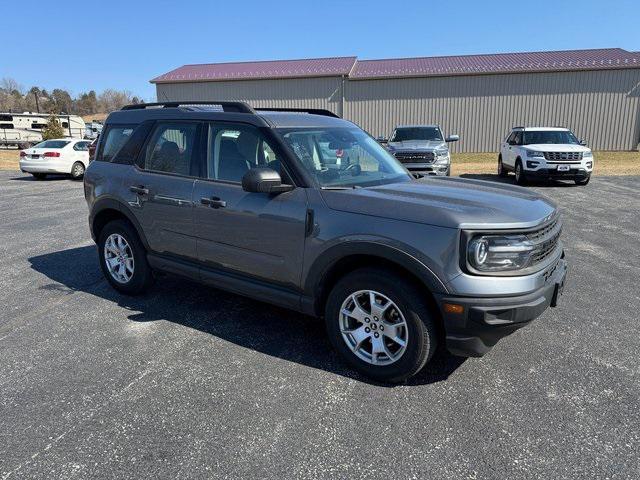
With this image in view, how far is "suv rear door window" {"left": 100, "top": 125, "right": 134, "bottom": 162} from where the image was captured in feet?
16.7

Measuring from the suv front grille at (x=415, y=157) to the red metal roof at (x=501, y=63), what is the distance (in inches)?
573

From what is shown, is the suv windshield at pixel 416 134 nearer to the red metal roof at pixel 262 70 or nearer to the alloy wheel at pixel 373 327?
the alloy wheel at pixel 373 327

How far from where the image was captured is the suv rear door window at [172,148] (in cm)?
443

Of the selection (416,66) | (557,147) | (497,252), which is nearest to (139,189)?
(497,252)

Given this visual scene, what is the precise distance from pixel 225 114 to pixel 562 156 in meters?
12.6

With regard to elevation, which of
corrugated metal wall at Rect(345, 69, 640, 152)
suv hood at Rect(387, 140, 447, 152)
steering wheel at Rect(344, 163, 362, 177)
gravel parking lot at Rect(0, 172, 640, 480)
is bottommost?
gravel parking lot at Rect(0, 172, 640, 480)

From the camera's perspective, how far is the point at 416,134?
15.2 meters

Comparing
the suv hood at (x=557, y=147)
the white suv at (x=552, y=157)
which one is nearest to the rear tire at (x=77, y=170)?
the white suv at (x=552, y=157)

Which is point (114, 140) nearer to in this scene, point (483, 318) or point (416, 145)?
point (483, 318)

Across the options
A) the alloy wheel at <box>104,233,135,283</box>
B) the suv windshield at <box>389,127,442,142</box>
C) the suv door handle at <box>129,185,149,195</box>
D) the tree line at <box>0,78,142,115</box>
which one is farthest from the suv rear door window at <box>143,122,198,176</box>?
the tree line at <box>0,78,142,115</box>

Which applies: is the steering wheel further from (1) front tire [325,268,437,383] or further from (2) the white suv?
(2) the white suv

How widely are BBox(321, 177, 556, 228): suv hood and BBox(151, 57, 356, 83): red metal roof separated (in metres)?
24.9

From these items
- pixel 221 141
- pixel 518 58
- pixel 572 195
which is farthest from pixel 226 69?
pixel 221 141

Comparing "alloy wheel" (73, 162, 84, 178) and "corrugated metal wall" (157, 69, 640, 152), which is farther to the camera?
"corrugated metal wall" (157, 69, 640, 152)
